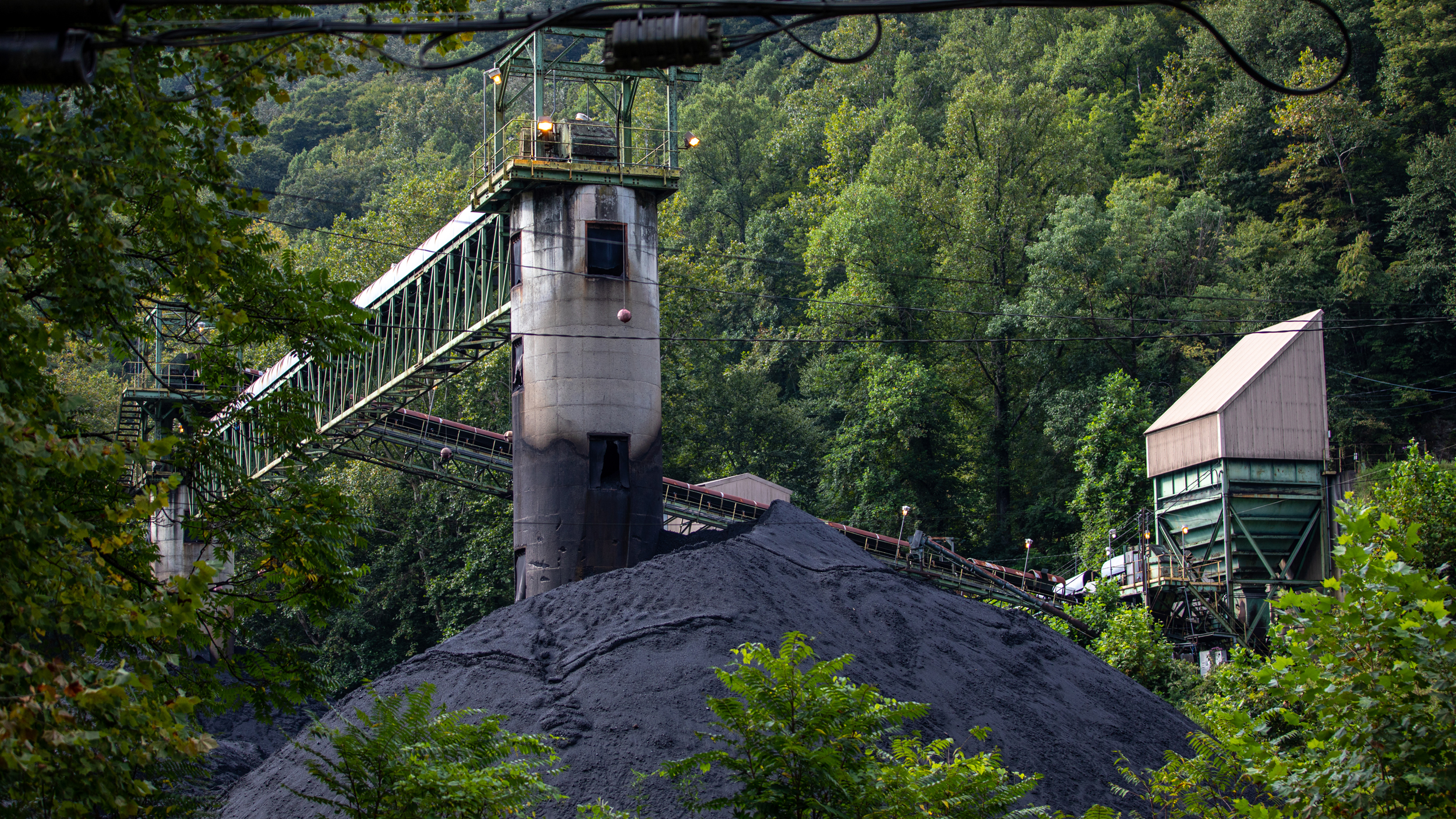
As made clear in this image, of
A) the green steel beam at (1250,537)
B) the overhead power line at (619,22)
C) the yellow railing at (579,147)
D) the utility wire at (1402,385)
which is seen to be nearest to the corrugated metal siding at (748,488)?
the green steel beam at (1250,537)

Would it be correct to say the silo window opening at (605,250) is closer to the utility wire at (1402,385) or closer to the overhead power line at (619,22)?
the overhead power line at (619,22)

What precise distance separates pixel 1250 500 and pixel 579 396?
19266 millimetres

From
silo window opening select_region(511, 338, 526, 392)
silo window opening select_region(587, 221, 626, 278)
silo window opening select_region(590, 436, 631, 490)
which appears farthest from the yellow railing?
silo window opening select_region(590, 436, 631, 490)

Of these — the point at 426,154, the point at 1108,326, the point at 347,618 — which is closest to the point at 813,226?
the point at 1108,326

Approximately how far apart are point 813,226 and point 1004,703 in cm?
5131

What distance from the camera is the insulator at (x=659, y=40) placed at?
6.45m

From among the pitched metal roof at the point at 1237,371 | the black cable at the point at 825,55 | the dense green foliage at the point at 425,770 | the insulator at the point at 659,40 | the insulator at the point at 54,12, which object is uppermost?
the pitched metal roof at the point at 1237,371

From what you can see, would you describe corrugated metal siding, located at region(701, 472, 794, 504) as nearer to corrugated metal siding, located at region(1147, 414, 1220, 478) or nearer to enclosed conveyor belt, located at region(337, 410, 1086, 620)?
enclosed conveyor belt, located at region(337, 410, 1086, 620)

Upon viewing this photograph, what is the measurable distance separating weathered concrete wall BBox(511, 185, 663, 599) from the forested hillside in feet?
60.5

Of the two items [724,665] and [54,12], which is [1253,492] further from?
[54,12]

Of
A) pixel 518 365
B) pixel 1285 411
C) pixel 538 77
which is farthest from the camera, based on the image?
pixel 1285 411

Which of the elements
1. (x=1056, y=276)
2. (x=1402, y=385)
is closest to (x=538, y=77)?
(x=1056, y=276)

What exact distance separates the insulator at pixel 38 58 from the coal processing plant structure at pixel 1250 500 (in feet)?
106

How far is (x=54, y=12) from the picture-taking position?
5.75 meters
